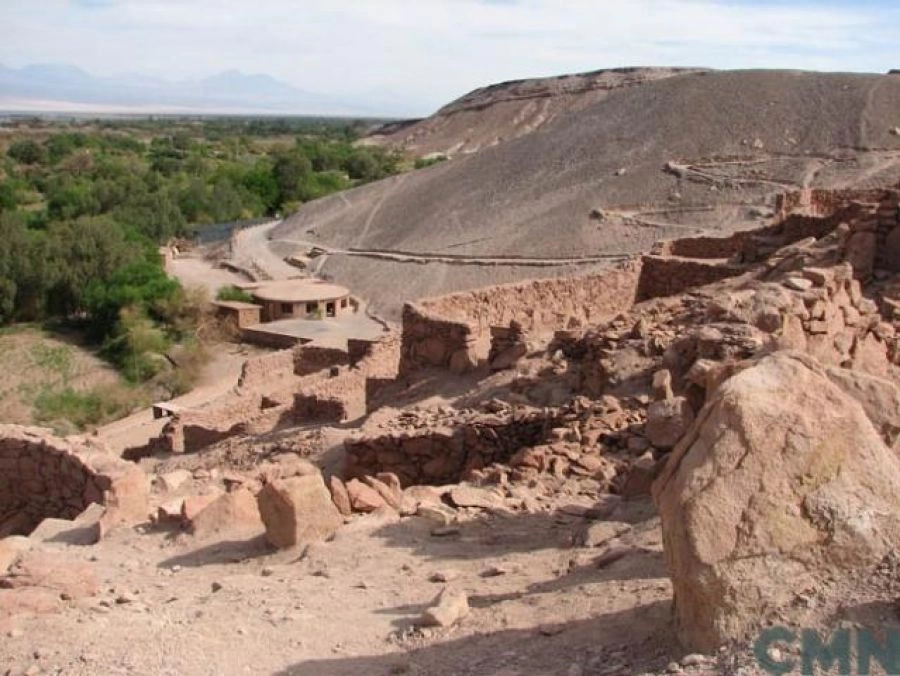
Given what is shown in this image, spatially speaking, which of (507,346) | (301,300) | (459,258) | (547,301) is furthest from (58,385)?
(507,346)

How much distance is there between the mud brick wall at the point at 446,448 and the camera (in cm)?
854

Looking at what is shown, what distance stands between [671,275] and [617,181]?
27.1 metres

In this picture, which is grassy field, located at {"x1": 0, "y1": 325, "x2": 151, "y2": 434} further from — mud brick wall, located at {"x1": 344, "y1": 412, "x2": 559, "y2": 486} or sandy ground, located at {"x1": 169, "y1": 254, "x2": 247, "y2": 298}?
mud brick wall, located at {"x1": 344, "y1": 412, "x2": 559, "y2": 486}

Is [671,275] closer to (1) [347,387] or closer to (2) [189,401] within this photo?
(1) [347,387]

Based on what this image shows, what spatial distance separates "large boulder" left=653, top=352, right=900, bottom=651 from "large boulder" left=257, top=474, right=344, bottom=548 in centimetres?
296

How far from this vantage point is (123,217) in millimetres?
47031

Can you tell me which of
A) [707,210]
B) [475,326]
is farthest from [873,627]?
[707,210]

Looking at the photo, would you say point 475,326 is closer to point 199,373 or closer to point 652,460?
point 652,460

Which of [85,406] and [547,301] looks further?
[85,406]

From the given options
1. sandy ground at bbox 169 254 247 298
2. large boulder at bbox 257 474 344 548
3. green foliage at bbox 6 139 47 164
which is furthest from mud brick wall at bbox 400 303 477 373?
green foliage at bbox 6 139 47 164

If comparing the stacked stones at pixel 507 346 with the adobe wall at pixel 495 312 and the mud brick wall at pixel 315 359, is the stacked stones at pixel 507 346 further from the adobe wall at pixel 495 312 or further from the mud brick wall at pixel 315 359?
the mud brick wall at pixel 315 359

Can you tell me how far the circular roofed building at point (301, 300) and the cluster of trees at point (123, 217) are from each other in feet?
7.85

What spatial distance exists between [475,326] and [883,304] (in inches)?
174

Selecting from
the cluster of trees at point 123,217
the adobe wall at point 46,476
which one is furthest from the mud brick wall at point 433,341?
the cluster of trees at point 123,217
